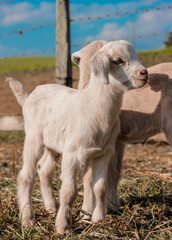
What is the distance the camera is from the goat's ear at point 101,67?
2.14m

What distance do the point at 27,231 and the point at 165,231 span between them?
105 cm

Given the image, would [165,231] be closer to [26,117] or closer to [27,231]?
[27,231]

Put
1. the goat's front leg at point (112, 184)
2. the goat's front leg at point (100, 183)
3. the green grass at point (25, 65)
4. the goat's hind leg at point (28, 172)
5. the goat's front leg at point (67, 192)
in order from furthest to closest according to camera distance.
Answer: the green grass at point (25, 65) → the goat's front leg at point (112, 184) → the goat's hind leg at point (28, 172) → the goat's front leg at point (100, 183) → the goat's front leg at point (67, 192)

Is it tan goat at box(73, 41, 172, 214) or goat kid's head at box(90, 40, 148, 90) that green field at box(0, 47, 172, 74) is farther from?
Result: goat kid's head at box(90, 40, 148, 90)

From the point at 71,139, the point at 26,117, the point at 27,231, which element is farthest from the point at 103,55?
the point at 27,231

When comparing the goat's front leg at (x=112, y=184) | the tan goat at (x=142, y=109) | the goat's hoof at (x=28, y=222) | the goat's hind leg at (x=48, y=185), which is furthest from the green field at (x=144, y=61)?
the goat's hoof at (x=28, y=222)

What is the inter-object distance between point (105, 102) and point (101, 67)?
34 cm

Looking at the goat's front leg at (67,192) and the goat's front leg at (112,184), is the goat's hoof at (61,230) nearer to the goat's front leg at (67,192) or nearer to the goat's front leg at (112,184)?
the goat's front leg at (67,192)

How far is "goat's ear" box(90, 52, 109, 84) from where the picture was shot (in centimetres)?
214

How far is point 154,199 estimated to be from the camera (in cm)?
326

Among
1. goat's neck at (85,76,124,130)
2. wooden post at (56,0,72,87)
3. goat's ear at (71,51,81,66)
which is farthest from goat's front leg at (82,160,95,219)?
wooden post at (56,0,72,87)

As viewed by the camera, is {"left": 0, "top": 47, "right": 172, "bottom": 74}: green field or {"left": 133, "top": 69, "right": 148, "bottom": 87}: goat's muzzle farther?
{"left": 0, "top": 47, "right": 172, "bottom": 74}: green field

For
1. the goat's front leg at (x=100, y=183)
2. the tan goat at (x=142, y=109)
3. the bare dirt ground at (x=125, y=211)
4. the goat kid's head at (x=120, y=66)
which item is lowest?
the bare dirt ground at (x=125, y=211)

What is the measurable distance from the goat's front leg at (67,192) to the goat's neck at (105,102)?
1.22ft
